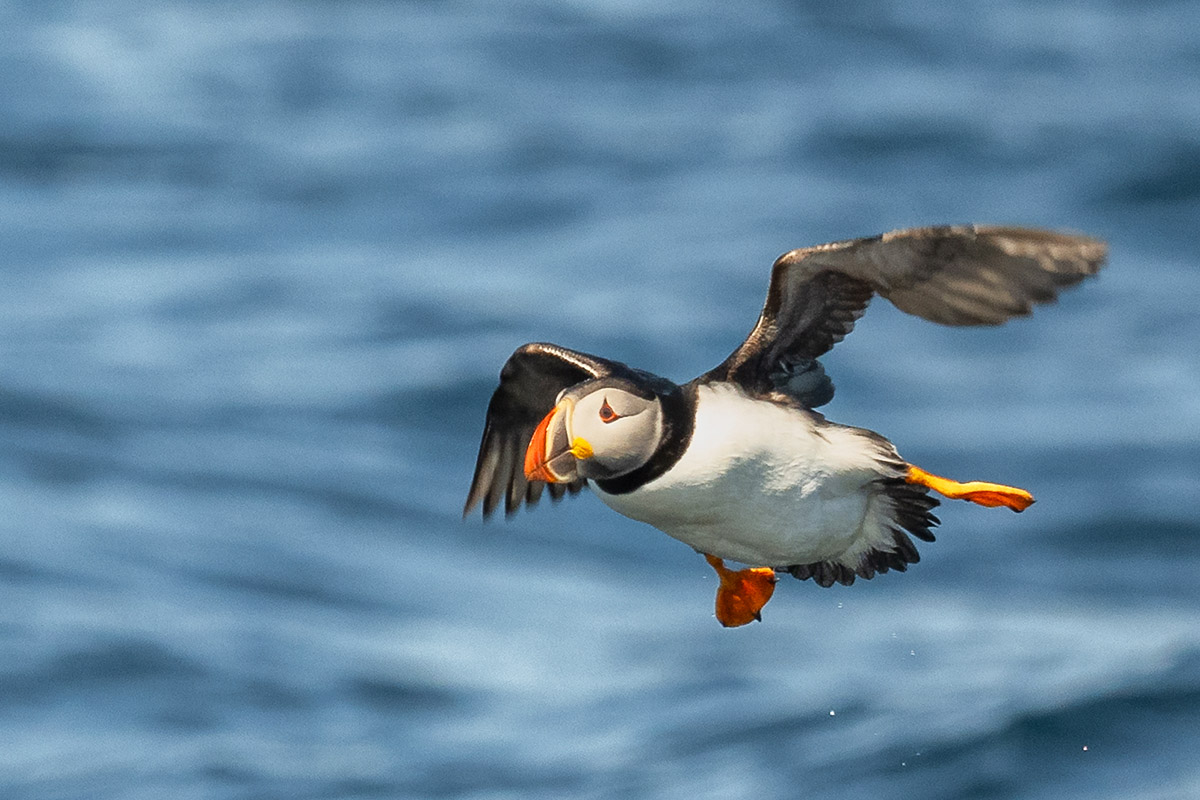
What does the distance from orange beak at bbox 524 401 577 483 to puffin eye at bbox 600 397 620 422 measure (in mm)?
128

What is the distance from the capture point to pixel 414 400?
26297mm

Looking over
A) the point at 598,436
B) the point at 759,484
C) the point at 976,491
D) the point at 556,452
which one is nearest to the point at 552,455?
the point at 556,452

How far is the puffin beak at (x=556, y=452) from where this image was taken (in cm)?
733

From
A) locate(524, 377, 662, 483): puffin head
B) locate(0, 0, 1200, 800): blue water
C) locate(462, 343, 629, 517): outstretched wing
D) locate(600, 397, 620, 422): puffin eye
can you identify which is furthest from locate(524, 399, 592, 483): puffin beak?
locate(0, 0, 1200, 800): blue water

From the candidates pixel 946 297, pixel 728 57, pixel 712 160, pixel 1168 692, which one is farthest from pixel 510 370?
pixel 728 57

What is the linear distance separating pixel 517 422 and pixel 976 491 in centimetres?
208

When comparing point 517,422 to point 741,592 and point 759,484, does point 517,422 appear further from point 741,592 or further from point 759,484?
point 759,484

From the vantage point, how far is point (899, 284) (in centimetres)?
730

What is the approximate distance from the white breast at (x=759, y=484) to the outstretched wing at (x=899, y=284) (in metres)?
0.20

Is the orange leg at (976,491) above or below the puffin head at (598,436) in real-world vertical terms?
below

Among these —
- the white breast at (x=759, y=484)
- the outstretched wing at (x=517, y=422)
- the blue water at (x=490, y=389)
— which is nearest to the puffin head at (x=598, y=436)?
the white breast at (x=759, y=484)

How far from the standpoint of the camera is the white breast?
24.3 feet

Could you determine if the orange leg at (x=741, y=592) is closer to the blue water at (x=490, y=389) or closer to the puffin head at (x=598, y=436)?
the puffin head at (x=598, y=436)

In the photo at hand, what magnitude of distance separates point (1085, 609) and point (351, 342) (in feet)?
35.0
